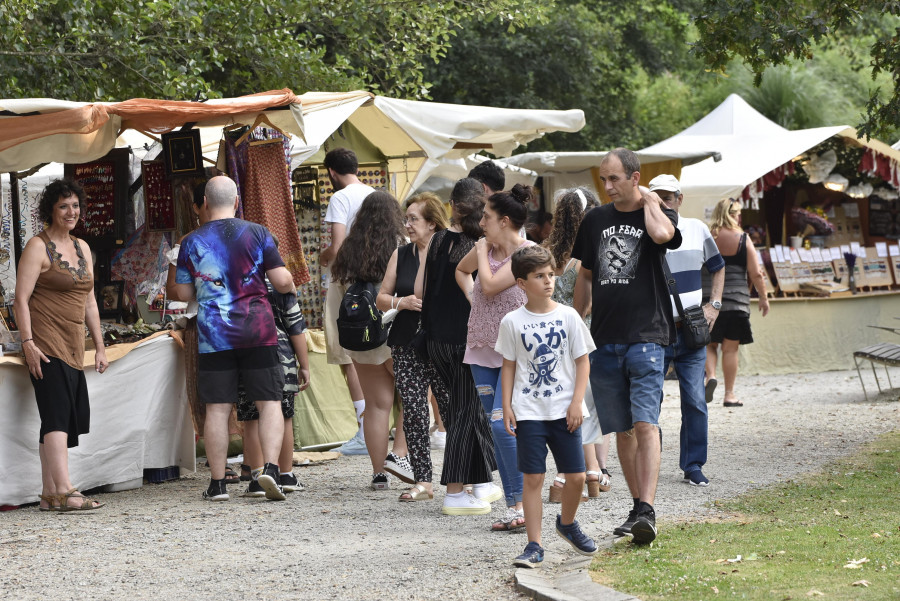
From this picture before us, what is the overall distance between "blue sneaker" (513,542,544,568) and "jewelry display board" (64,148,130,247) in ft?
15.3

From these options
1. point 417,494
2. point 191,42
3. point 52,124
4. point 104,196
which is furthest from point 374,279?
point 191,42

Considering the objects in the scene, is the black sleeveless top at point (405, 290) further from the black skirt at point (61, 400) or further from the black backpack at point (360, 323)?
the black skirt at point (61, 400)

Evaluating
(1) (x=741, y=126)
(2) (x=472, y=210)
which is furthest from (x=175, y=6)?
(1) (x=741, y=126)

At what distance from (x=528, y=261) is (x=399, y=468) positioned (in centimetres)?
265

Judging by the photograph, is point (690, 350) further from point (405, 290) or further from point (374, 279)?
point (374, 279)

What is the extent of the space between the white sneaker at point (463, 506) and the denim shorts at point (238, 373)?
1.27m

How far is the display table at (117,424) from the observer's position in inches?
282

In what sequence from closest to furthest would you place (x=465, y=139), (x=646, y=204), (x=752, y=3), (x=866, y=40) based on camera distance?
1. (x=646, y=204)
2. (x=752, y=3)
3. (x=465, y=139)
4. (x=866, y=40)

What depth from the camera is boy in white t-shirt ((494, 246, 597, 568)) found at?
515cm

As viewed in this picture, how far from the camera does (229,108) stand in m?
7.44

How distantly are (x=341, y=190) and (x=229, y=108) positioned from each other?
4.85 feet

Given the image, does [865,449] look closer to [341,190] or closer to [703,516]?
[703,516]

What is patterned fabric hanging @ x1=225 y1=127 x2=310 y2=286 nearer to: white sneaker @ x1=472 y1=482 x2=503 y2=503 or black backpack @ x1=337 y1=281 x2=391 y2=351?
black backpack @ x1=337 y1=281 x2=391 y2=351

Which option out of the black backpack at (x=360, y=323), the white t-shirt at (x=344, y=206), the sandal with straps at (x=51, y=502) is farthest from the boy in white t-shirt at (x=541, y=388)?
the white t-shirt at (x=344, y=206)
